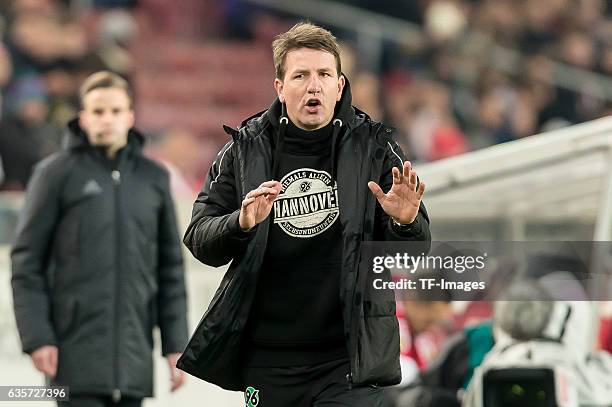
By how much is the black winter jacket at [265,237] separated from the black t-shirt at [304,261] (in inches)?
2.4

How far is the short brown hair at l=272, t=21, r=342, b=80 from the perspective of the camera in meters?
4.90

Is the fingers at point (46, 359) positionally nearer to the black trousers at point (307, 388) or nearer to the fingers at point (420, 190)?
the black trousers at point (307, 388)

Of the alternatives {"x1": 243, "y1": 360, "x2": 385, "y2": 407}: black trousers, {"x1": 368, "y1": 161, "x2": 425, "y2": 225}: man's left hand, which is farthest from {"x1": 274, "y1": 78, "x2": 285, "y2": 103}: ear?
{"x1": 243, "y1": 360, "x2": 385, "y2": 407}: black trousers

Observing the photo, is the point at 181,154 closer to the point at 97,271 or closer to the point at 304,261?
the point at 97,271

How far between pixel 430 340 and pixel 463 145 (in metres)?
7.79

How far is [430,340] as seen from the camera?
23.1ft

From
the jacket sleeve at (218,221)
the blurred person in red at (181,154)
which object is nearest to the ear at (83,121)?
the jacket sleeve at (218,221)

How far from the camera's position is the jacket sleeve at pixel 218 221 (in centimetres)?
475

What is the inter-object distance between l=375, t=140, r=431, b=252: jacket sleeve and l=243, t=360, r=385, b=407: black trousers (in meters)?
0.47

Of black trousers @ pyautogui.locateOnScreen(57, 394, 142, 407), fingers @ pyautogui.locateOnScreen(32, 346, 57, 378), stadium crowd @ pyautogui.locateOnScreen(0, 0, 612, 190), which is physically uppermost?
stadium crowd @ pyautogui.locateOnScreen(0, 0, 612, 190)

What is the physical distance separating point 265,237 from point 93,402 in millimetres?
1945

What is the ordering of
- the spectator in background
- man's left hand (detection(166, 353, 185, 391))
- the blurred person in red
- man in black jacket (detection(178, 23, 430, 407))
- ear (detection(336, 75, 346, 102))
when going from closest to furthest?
1. man in black jacket (detection(178, 23, 430, 407))
2. ear (detection(336, 75, 346, 102))
3. man's left hand (detection(166, 353, 185, 391))
4. the spectator in background
5. the blurred person in red

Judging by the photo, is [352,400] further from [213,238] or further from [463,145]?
[463,145]

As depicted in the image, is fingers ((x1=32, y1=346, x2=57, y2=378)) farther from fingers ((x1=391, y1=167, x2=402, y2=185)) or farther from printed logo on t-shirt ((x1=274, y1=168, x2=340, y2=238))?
fingers ((x1=391, y1=167, x2=402, y2=185))
